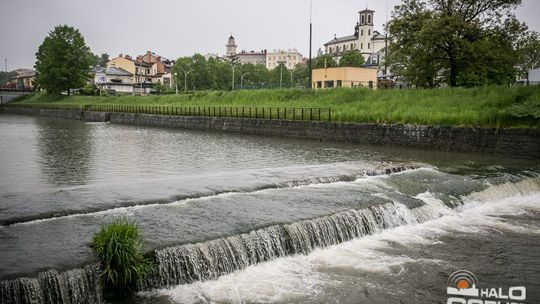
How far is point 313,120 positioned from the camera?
122 ft

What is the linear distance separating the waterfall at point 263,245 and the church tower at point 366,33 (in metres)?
141

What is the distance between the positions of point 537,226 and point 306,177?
7.98 meters

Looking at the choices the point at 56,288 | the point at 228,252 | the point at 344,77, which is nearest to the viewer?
the point at 56,288

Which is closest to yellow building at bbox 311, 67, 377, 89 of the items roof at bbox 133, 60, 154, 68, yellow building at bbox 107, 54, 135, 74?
yellow building at bbox 107, 54, 135, 74

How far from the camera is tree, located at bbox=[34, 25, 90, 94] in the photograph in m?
88.3

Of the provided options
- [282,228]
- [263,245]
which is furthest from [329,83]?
[263,245]

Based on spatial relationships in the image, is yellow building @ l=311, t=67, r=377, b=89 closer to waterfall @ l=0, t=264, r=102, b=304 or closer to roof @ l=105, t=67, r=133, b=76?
waterfall @ l=0, t=264, r=102, b=304

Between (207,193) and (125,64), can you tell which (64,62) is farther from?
(207,193)

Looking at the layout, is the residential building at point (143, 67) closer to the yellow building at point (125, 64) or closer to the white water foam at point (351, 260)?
the yellow building at point (125, 64)

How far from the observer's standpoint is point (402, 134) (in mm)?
30172

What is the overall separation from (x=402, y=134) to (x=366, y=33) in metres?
125

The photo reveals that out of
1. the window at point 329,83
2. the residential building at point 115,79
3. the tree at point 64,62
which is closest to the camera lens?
the window at point 329,83

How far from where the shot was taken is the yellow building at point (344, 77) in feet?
173

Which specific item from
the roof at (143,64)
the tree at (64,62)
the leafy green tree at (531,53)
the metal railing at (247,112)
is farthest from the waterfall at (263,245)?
the roof at (143,64)
